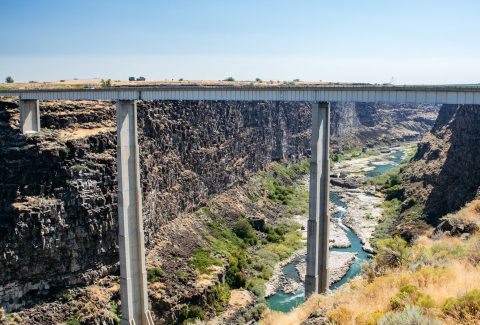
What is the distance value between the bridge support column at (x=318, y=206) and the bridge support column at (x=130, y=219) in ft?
43.3

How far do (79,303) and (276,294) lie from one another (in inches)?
765

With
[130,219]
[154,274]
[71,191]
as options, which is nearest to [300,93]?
[130,219]

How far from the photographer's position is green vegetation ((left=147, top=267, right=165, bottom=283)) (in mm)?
43844

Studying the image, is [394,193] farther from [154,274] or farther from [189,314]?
[154,274]

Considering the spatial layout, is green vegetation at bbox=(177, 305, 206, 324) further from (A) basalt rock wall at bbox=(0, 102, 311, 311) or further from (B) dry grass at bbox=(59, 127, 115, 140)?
(B) dry grass at bbox=(59, 127, 115, 140)

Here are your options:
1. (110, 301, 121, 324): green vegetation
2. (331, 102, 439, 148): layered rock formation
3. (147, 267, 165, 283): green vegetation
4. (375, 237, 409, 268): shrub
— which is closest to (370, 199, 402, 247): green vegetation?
(147, 267, 165, 283): green vegetation

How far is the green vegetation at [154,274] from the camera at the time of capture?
4384cm

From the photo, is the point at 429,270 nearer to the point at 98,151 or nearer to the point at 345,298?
the point at 345,298

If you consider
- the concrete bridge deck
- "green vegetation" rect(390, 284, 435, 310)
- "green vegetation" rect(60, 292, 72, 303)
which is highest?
the concrete bridge deck

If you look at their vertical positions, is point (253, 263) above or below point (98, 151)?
below

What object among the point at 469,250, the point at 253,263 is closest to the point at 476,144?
the point at 253,263

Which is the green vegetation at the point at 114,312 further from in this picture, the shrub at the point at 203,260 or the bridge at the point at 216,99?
the shrub at the point at 203,260

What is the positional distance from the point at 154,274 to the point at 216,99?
2000cm

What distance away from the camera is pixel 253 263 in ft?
176
